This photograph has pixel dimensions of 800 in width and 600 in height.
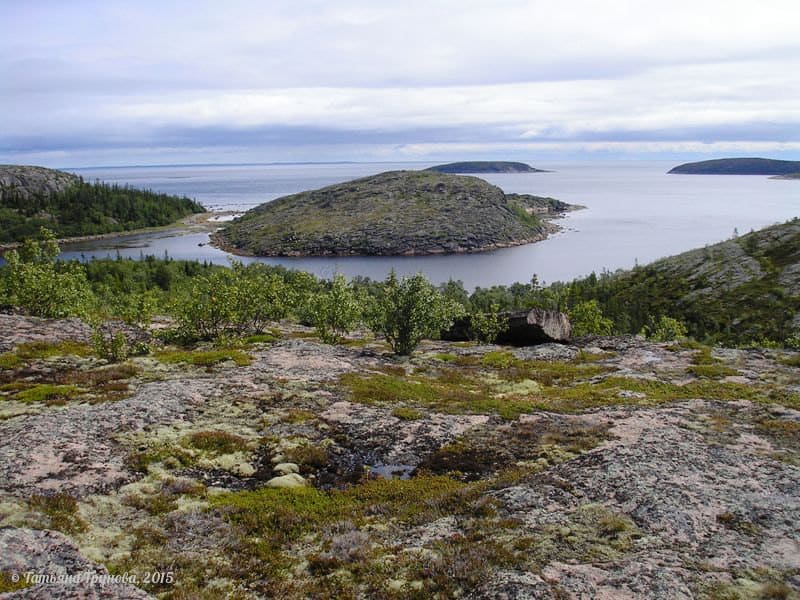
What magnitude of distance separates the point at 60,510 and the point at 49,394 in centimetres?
1215

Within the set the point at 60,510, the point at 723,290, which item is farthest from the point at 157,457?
the point at 723,290

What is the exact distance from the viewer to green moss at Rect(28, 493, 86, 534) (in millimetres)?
14445

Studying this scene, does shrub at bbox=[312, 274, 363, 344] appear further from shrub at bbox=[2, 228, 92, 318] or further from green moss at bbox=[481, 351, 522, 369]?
shrub at bbox=[2, 228, 92, 318]

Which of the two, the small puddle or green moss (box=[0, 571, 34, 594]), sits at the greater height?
green moss (box=[0, 571, 34, 594])

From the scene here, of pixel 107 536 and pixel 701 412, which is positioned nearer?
pixel 107 536

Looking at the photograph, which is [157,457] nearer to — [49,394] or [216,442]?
[216,442]

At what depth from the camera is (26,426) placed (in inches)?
806

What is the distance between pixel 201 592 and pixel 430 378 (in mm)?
24651

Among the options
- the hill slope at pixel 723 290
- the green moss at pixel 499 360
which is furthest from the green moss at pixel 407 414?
the hill slope at pixel 723 290

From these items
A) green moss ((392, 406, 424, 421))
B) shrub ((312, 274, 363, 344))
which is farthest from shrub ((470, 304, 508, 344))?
green moss ((392, 406, 424, 421))

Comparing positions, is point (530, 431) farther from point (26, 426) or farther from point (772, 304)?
point (772, 304)

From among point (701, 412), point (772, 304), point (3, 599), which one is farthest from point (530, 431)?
point (772, 304)

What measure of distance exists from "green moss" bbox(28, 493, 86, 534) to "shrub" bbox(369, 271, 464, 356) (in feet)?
94.9

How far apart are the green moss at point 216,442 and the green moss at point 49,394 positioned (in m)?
7.64
